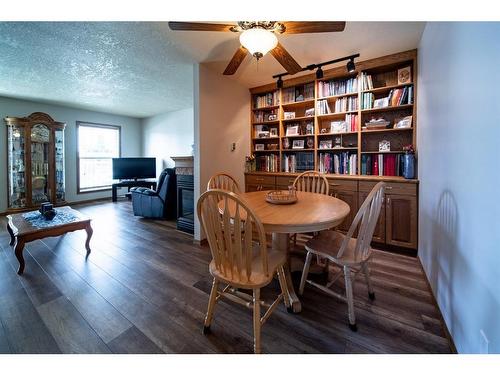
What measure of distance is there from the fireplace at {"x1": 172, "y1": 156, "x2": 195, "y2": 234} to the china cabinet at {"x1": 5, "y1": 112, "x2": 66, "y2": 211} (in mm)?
3392

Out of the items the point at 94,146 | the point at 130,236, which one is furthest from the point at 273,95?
the point at 94,146

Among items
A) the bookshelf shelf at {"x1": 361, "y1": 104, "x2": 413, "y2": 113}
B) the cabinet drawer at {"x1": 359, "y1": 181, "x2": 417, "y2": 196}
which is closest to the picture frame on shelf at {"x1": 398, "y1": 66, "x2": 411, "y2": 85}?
the bookshelf shelf at {"x1": 361, "y1": 104, "x2": 413, "y2": 113}

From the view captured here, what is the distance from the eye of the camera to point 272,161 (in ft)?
12.2

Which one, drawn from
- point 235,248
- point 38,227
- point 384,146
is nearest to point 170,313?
point 235,248

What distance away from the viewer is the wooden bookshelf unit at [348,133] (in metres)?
2.56

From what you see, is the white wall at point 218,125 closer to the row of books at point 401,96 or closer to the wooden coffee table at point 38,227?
the wooden coffee table at point 38,227

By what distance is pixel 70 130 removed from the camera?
5.28 m

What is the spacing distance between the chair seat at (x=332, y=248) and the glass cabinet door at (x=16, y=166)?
5.77 meters

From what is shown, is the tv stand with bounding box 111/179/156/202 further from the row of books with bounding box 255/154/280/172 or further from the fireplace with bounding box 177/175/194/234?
the row of books with bounding box 255/154/280/172

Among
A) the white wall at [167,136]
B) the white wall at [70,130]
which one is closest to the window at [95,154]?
the white wall at [70,130]

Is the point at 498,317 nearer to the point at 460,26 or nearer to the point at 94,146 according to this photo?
the point at 460,26

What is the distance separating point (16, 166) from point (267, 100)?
5.10 meters

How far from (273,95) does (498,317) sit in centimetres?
346

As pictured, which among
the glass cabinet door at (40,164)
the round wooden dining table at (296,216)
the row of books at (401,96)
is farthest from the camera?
the glass cabinet door at (40,164)
